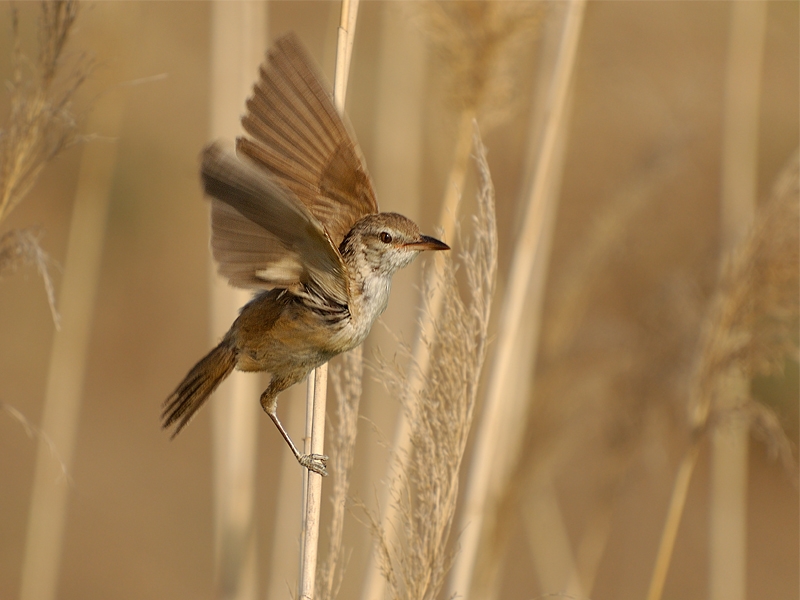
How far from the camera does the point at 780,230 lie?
2336 mm

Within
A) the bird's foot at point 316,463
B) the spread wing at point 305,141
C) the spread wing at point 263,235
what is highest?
the spread wing at point 305,141

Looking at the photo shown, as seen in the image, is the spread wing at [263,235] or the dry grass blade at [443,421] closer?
the spread wing at [263,235]

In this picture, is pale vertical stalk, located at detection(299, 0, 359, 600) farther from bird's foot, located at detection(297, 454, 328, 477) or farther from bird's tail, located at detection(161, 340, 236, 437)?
bird's tail, located at detection(161, 340, 236, 437)

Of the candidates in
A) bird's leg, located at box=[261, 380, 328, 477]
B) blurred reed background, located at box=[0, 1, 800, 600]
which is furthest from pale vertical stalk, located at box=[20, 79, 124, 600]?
bird's leg, located at box=[261, 380, 328, 477]

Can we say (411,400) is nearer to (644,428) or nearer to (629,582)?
(644,428)

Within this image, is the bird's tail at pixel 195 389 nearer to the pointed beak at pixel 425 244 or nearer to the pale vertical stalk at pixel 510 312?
the pointed beak at pixel 425 244

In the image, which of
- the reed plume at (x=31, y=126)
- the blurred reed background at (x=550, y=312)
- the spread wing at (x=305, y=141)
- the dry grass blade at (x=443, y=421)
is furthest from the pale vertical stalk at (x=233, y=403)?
the dry grass blade at (x=443, y=421)

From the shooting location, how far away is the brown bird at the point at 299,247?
1.75 metres

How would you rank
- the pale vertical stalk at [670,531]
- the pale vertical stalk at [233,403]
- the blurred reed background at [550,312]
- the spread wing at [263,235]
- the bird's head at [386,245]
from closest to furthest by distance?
the spread wing at [263,235] → the bird's head at [386,245] → the pale vertical stalk at [670,531] → the blurred reed background at [550,312] → the pale vertical stalk at [233,403]

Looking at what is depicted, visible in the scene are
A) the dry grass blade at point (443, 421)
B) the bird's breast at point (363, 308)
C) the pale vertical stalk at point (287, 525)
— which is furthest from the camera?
the pale vertical stalk at point (287, 525)

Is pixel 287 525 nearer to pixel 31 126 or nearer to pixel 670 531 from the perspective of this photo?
pixel 670 531

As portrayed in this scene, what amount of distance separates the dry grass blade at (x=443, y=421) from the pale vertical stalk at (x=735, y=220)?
5.25ft

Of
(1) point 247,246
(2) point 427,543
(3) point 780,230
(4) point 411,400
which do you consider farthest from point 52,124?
(3) point 780,230

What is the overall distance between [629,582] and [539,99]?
4.30m
